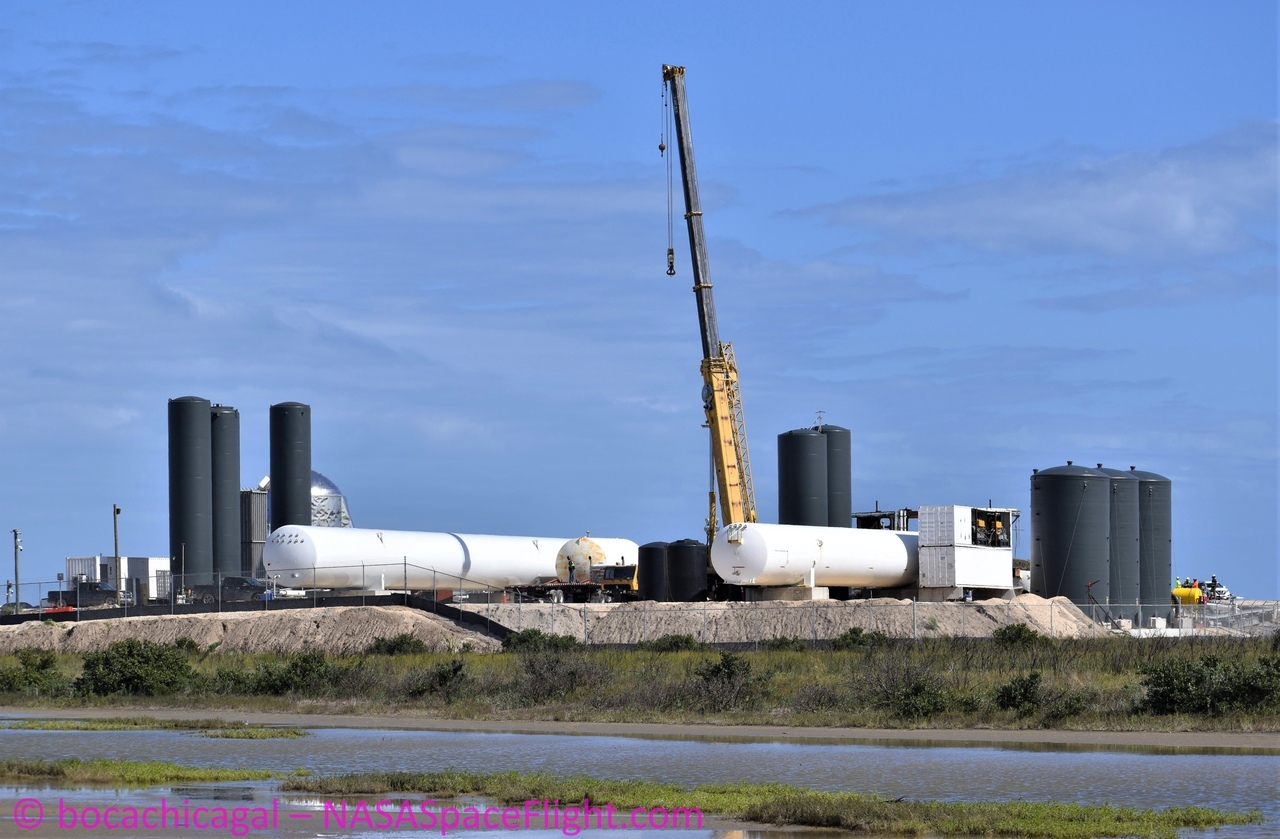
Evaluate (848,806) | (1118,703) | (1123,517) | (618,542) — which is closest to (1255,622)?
(1123,517)

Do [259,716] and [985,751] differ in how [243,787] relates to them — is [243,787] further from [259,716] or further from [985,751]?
[259,716]

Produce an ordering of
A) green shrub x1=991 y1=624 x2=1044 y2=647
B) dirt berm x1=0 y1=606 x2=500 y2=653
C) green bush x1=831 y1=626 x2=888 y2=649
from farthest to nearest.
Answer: dirt berm x1=0 y1=606 x2=500 y2=653 → green bush x1=831 y1=626 x2=888 y2=649 → green shrub x1=991 y1=624 x2=1044 y2=647

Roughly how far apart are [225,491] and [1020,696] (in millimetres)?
60779

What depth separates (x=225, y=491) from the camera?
81250 mm

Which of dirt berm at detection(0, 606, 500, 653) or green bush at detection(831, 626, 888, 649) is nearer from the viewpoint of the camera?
green bush at detection(831, 626, 888, 649)

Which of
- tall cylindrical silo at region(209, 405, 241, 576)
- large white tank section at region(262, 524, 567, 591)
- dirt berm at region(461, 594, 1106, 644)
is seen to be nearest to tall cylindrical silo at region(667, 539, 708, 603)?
dirt berm at region(461, 594, 1106, 644)

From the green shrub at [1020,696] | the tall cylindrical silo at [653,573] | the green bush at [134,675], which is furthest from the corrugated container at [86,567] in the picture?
the green shrub at [1020,696]

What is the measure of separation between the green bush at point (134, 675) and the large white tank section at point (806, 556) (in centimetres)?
2676

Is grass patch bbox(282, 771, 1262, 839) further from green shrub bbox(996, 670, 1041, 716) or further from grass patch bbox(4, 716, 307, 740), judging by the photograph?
green shrub bbox(996, 670, 1041, 716)

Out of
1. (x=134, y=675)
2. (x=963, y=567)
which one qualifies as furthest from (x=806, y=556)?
(x=134, y=675)

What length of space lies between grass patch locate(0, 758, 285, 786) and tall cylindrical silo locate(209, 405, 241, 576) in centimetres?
6181

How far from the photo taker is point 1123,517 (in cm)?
6506

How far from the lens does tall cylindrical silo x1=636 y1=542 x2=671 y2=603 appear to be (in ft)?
218

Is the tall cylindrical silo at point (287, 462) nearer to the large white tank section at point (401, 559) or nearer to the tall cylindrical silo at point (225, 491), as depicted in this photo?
the tall cylindrical silo at point (225, 491)
